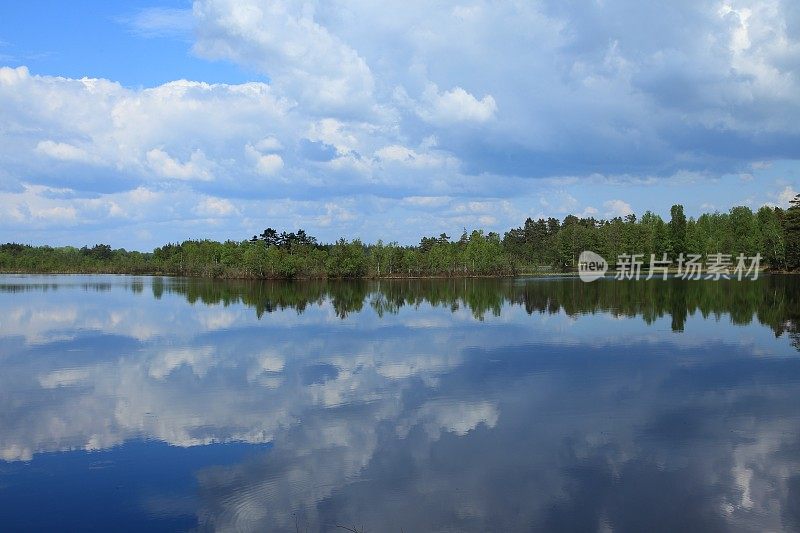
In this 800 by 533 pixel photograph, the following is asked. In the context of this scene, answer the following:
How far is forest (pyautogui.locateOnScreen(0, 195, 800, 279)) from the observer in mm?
81688

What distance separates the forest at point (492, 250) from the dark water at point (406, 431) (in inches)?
2378

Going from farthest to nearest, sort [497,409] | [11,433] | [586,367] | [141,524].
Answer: [586,367]
[497,409]
[11,433]
[141,524]

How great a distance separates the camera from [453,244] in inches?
4006

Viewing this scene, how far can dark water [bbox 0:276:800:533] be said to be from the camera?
24.8ft

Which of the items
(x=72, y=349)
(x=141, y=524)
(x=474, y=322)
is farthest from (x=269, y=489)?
(x=474, y=322)

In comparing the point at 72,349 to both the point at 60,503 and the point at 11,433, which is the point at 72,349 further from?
the point at 60,503

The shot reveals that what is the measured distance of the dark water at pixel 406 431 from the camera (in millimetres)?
7570

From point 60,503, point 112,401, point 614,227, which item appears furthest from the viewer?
point 614,227

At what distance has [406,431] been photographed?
10.7m

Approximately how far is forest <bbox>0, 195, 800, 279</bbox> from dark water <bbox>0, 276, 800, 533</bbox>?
198 feet

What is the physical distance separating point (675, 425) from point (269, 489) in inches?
280

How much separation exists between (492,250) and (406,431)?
81768 mm

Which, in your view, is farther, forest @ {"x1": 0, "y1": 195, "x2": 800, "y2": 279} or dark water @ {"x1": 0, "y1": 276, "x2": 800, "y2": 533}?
forest @ {"x1": 0, "y1": 195, "x2": 800, "y2": 279}

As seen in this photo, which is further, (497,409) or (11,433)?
(497,409)
